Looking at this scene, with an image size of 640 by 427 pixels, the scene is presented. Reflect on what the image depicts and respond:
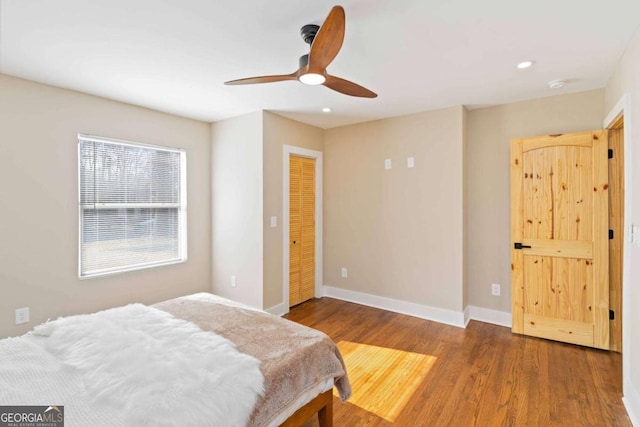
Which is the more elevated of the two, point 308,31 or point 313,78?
point 308,31

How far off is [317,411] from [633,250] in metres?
2.31

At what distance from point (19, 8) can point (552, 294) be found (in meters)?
4.73

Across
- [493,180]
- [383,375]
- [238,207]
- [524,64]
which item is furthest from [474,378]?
[238,207]

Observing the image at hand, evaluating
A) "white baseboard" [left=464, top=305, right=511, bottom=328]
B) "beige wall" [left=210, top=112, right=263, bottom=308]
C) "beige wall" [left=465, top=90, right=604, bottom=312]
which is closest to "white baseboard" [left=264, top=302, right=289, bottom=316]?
"beige wall" [left=210, top=112, right=263, bottom=308]

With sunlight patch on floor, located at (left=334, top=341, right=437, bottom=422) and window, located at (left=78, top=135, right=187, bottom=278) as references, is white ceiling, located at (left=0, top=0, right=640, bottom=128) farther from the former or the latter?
sunlight patch on floor, located at (left=334, top=341, right=437, bottom=422)

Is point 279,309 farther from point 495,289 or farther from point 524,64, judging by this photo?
point 524,64

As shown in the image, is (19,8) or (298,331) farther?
(298,331)

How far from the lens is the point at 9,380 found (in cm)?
135

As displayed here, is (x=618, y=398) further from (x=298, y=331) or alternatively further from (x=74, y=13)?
(x=74, y=13)

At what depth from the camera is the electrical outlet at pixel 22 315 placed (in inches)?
106

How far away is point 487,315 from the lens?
140 inches

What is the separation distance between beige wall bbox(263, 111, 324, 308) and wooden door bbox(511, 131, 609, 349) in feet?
8.64

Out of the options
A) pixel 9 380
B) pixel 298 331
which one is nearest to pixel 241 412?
pixel 298 331
